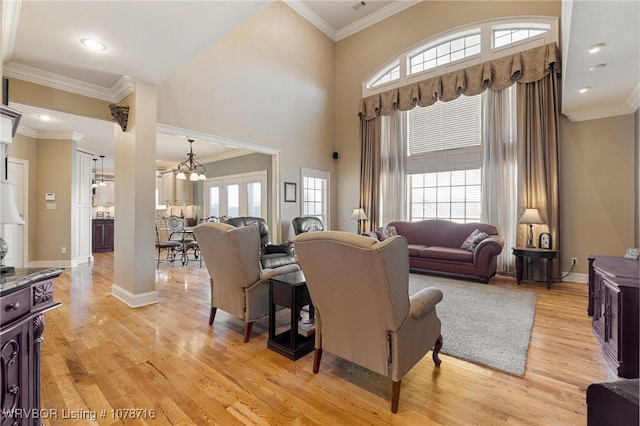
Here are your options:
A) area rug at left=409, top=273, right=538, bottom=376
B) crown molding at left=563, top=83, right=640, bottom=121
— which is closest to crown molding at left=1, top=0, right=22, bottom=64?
area rug at left=409, top=273, right=538, bottom=376

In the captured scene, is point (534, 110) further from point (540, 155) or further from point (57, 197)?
point (57, 197)

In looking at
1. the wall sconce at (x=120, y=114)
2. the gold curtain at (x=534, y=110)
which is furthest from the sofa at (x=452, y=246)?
the wall sconce at (x=120, y=114)

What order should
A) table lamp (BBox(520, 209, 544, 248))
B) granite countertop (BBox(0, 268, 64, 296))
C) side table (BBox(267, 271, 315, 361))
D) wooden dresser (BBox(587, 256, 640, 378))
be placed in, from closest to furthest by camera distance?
granite countertop (BBox(0, 268, 64, 296))
wooden dresser (BBox(587, 256, 640, 378))
side table (BBox(267, 271, 315, 361))
table lamp (BBox(520, 209, 544, 248))

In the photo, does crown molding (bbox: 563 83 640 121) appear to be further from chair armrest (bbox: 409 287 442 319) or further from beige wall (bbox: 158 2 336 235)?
beige wall (bbox: 158 2 336 235)

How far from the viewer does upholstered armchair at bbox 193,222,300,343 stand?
2.48 meters

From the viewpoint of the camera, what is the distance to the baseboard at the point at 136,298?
354 cm

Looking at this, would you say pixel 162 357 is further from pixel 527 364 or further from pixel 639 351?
pixel 639 351

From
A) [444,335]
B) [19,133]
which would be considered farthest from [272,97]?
[444,335]

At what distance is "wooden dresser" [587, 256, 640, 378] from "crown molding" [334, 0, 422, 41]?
658 centimetres

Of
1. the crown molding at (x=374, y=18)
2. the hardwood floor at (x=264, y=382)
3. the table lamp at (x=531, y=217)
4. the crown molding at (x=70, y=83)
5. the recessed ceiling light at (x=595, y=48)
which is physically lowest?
the hardwood floor at (x=264, y=382)

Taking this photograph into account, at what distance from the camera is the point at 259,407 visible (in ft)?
5.63

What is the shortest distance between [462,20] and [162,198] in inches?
403

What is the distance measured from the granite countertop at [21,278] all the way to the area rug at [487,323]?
8.80 ft

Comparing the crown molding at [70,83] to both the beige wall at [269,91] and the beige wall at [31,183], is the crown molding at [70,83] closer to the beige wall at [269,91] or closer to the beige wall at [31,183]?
the beige wall at [269,91]
